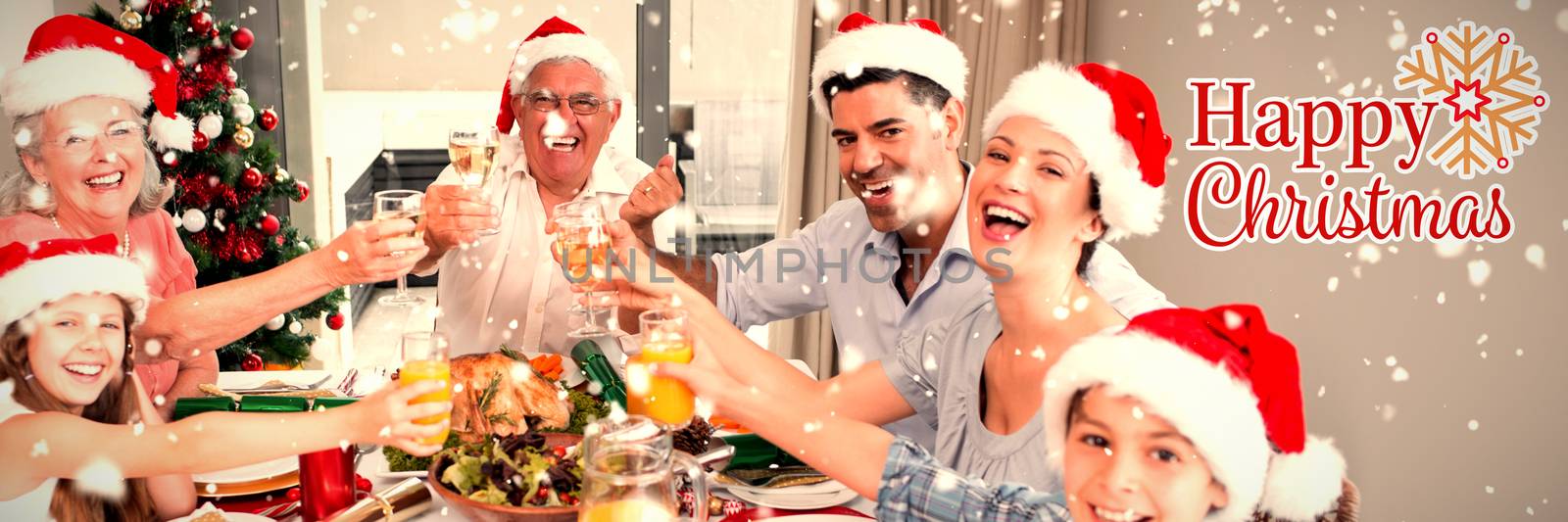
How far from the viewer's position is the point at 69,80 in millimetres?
1756

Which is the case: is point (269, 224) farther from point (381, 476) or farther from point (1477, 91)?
point (1477, 91)

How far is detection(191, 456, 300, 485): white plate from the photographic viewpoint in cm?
160

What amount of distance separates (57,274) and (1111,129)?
57.1 inches

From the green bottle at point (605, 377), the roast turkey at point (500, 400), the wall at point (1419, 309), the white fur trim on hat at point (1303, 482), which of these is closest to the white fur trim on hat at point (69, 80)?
the roast turkey at point (500, 400)

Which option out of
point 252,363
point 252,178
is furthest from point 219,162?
point 252,363

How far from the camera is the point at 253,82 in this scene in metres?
3.55

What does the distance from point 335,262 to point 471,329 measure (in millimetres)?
1240

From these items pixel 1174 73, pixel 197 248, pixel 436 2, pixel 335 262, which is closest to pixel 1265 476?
pixel 335 262

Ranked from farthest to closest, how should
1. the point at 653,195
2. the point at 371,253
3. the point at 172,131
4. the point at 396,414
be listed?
the point at 172,131 < the point at 653,195 < the point at 371,253 < the point at 396,414

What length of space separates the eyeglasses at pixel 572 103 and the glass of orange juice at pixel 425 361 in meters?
1.51

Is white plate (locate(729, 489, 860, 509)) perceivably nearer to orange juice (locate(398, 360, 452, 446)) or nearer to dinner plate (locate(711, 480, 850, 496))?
dinner plate (locate(711, 480, 850, 496))

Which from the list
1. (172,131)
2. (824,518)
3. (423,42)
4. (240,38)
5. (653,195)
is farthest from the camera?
(423,42)

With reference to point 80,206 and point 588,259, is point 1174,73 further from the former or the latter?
point 80,206

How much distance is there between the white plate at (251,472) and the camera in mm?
1604
